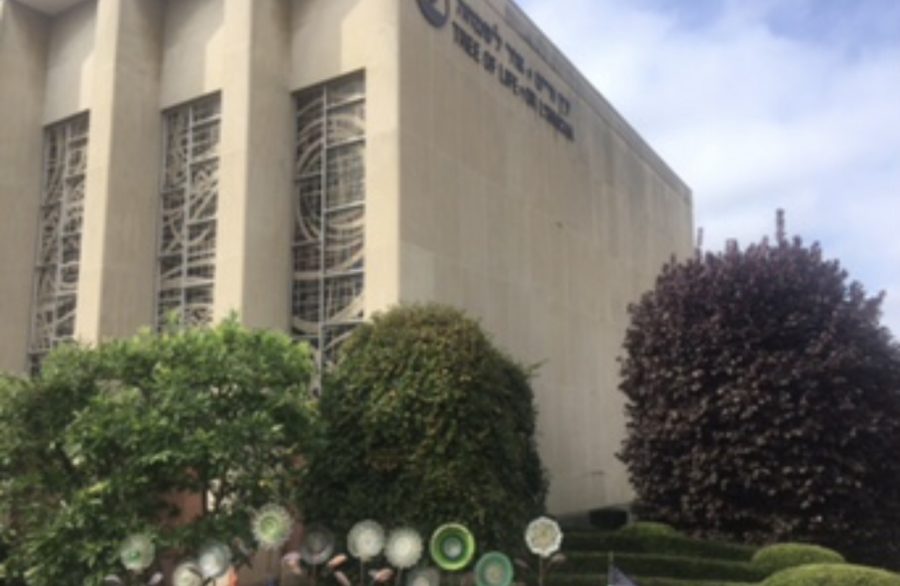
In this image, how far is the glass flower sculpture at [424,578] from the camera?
10.4 meters

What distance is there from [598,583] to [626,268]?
1326cm

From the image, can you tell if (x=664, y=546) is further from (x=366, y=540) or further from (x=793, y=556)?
(x=366, y=540)

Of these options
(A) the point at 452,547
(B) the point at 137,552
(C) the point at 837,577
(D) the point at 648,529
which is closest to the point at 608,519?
(D) the point at 648,529

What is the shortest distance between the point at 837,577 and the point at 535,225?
10.8m

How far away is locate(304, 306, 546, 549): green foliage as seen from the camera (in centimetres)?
1148

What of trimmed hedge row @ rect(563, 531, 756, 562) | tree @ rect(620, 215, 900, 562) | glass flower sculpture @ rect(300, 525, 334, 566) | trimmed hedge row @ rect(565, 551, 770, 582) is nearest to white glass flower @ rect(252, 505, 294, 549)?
glass flower sculpture @ rect(300, 525, 334, 566)

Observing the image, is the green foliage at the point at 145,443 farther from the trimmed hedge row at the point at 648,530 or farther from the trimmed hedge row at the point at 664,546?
the trimmed hedge row at the point at 648,530

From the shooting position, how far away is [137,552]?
10.1 meters

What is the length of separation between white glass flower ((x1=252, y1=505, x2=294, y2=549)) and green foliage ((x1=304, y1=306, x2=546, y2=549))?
134 centimetres

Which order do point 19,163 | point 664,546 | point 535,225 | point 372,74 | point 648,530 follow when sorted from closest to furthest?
point 664,546 → point 648,530 → point 372,74 → point 19,163 → point 535,225

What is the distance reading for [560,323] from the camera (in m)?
20.4

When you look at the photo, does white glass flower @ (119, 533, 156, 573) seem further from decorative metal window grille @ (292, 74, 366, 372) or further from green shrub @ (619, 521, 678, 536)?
green shrub @ (619, 521, 678, 536)

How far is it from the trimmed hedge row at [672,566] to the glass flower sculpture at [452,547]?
3.66 m

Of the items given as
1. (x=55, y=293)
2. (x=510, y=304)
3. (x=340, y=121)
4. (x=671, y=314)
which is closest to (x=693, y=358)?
(x=671, y=314)
